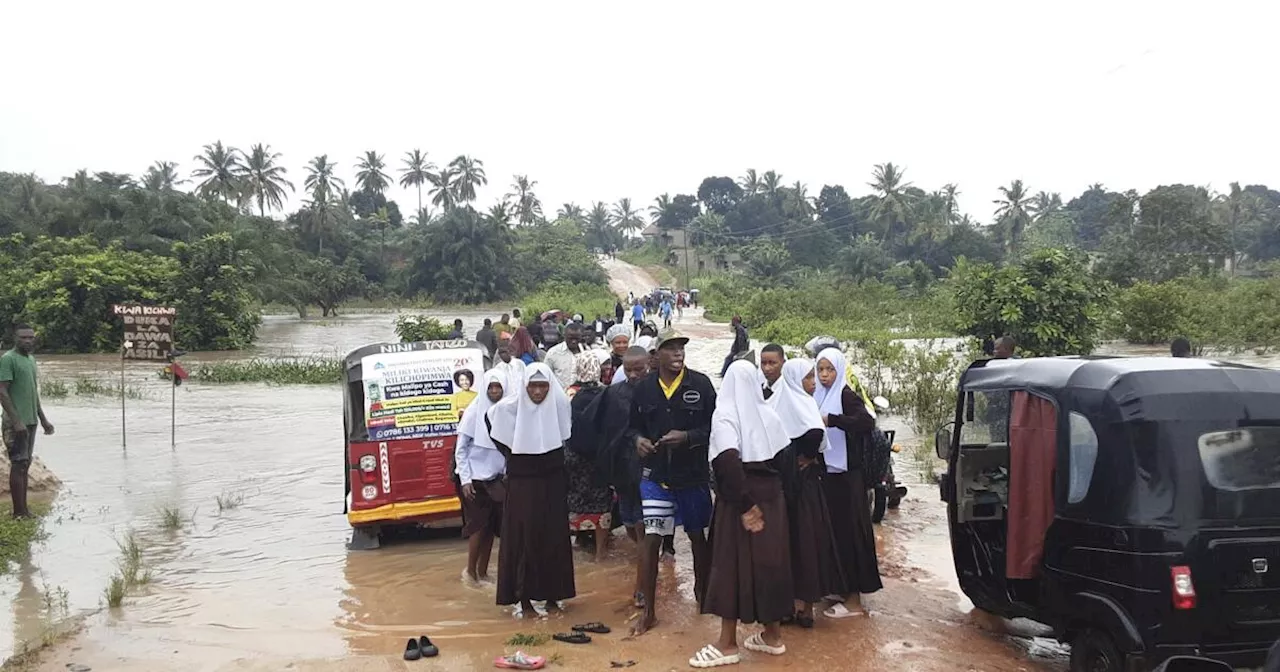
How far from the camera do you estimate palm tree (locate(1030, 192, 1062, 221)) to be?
9125cm

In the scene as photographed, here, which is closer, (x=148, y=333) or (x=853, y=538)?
(x=853, y=538)

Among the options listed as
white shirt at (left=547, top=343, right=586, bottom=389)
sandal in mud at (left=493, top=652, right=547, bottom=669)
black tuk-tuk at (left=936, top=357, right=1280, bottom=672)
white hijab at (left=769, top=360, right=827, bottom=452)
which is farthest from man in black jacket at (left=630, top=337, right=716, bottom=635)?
white shirt at (left=547, top=343, right=586, bottom=389)

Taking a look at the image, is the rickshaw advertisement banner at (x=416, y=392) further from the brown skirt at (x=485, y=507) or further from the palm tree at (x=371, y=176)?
the palm tree at (x=371, y=176)

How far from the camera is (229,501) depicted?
11.6m

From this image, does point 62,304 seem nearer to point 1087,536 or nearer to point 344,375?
point 344,375

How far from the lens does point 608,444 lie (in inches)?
262

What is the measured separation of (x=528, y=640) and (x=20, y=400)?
6.60 m

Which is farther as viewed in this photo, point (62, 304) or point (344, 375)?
point (62, 304)

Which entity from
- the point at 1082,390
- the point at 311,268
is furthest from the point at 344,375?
the point at 311,268

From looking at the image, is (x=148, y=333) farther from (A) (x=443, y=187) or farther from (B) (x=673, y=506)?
(A) (x=443, y=187)

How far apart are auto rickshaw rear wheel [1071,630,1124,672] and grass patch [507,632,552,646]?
3.03 m

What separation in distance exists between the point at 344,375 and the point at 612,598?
355 cm

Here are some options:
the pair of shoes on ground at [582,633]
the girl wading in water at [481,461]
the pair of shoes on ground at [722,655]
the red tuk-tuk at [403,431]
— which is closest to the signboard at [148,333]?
the red tuk-tuk at [403,431]

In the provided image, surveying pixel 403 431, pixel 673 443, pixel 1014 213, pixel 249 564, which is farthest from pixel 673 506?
pixel 1014 213
